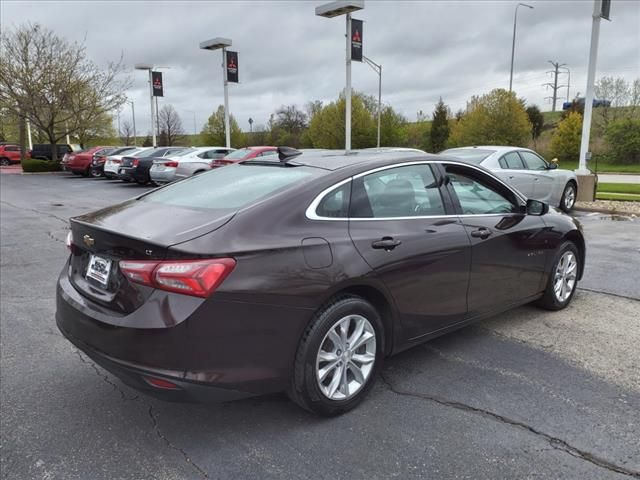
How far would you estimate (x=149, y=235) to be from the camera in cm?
273

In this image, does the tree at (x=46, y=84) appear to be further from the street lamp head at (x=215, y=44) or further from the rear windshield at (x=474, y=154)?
the rear windshield at (x=474, y=154)

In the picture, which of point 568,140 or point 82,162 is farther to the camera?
point 568,140

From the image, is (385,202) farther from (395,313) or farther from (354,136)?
(354,136)

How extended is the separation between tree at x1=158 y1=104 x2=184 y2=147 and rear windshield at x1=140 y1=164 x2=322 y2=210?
70215 mm

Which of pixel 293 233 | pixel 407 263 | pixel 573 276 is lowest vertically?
pixel 573 276

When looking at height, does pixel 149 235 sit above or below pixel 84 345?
above

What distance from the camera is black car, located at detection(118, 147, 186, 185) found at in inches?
786

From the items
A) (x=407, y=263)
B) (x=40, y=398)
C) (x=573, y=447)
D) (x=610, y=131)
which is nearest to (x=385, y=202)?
(x=407, y=263)

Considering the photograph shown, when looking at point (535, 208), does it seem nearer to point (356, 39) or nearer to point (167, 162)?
point (167, 162)

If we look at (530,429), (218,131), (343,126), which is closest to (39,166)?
(343,126)

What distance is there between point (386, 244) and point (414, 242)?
263mm

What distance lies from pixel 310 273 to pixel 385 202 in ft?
2.90

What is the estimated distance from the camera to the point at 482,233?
12.8ft

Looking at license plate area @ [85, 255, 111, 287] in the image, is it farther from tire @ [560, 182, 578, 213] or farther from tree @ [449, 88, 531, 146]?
tree @ [449, 88, 531, 146]
